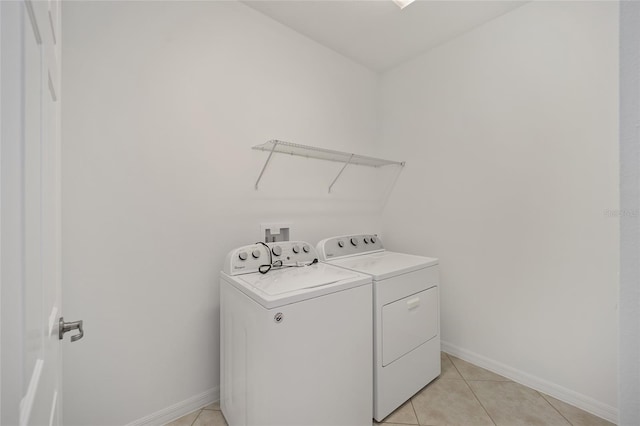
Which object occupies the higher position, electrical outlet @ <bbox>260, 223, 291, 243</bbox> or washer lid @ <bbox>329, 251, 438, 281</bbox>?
electrical outlet @ <bbox>260, 223, 291, 243</bbox>

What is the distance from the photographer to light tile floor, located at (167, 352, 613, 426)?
1508mm

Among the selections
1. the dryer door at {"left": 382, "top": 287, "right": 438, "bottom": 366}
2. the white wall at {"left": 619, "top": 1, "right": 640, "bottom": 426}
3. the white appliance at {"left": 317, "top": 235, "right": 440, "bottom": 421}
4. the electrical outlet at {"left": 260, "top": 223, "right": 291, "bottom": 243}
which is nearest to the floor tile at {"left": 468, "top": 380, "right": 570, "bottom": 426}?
the white appliance at {"left": 317, "top": 235, "right": 440, "bottom": 421}

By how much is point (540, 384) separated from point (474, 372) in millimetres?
384

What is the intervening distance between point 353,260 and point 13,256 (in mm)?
1774

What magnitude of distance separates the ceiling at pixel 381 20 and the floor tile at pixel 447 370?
8.72ft

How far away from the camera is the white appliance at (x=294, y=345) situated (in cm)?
113

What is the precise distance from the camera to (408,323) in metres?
1.66

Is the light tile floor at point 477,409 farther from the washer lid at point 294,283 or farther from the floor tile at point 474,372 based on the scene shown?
the washer lid at point 294,283

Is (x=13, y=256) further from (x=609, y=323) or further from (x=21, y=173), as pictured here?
(x=609, y=323)

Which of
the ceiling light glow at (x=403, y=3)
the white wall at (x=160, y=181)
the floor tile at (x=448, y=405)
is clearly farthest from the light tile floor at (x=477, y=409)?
the ceiling light glow at (x=403, y=3)

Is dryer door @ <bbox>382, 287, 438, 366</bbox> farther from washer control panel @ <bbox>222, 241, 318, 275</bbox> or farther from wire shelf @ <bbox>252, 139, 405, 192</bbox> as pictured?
wire shelf @ <bbox>252, 139, 405, 192</bbox>

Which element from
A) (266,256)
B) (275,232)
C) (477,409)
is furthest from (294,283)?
(477,409)

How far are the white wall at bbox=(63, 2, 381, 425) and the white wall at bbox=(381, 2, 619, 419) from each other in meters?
1.26

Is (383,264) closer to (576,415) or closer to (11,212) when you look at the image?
(576,415)
